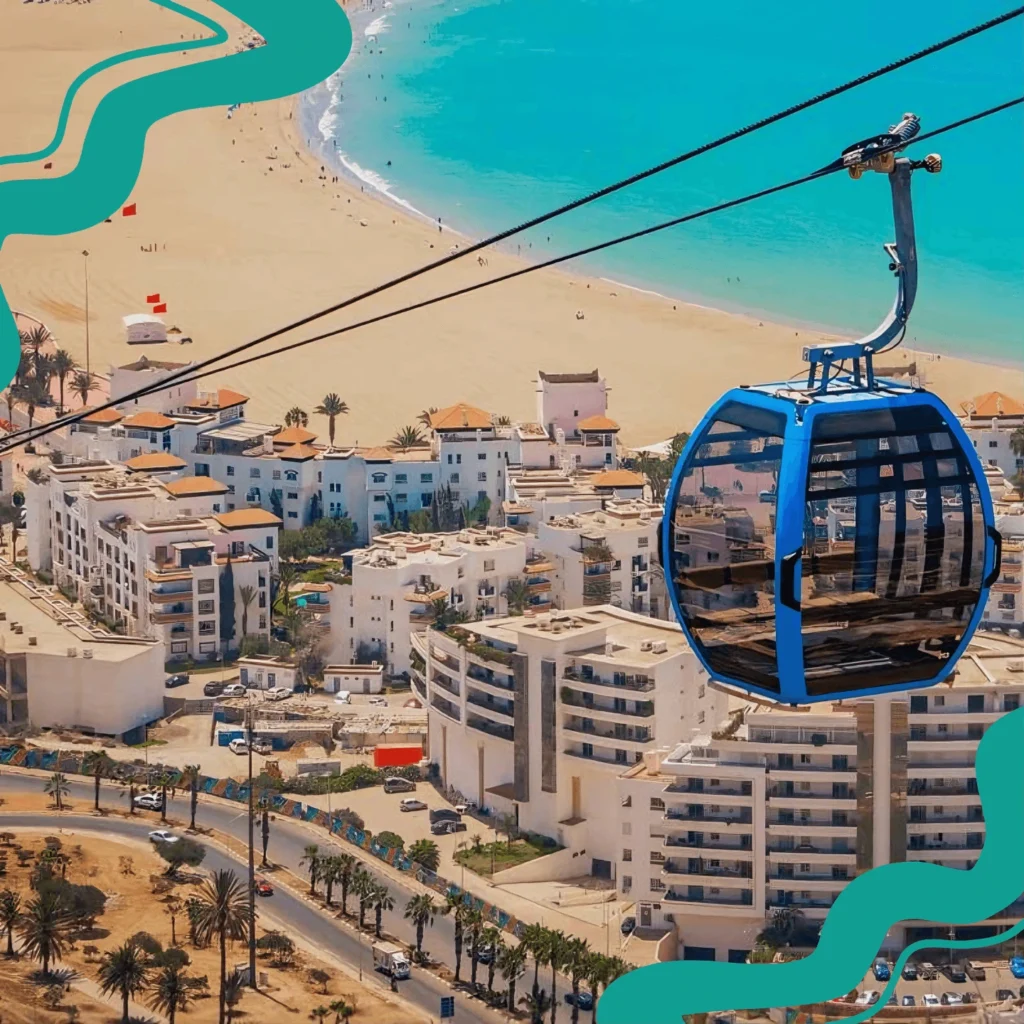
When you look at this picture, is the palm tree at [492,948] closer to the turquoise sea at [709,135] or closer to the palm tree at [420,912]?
the palm tree at [420,912]

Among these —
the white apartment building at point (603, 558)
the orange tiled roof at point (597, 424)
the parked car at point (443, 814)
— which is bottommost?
the parked car at point (443, 814)

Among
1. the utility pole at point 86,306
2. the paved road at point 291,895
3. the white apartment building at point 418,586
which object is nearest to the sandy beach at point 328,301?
the utility pole at point 86,306

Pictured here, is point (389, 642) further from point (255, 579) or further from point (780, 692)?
point (780, 692)

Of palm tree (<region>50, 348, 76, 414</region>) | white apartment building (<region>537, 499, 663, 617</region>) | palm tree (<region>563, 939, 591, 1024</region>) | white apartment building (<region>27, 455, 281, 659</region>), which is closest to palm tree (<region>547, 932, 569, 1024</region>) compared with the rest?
palm tree (<region>563, 939, 591, 1024</region>)

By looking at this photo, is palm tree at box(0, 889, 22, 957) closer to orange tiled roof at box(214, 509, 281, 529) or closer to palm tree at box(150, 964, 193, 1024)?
palm tree at box(150, 964, 193, 1024)

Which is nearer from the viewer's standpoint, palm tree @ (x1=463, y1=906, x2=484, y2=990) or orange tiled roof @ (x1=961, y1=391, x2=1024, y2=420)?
palm tree @ (x1=463, y1=906, x2=484, y2=990)

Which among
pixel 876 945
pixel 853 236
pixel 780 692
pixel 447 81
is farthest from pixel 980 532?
pixel 447 81
